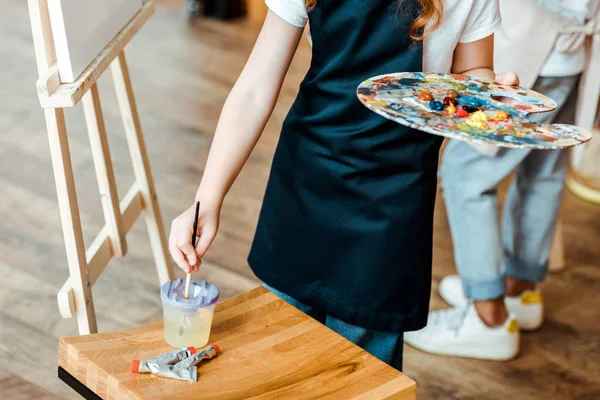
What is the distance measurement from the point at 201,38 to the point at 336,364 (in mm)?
2957

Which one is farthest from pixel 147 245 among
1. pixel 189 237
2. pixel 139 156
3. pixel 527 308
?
pixel 189 237

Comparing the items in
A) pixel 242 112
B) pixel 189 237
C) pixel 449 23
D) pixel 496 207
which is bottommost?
pixel 496 207

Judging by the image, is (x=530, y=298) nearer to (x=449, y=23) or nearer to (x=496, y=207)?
(x=496, y=207)

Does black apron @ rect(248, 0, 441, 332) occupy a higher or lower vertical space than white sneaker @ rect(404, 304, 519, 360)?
higher

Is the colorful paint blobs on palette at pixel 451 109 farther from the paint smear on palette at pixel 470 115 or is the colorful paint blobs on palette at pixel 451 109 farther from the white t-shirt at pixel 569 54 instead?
the white t-shirt at pixel 569 54

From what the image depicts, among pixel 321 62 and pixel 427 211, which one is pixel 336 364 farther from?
pixel 321 62

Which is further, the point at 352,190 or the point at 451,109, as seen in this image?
the point at 352,190

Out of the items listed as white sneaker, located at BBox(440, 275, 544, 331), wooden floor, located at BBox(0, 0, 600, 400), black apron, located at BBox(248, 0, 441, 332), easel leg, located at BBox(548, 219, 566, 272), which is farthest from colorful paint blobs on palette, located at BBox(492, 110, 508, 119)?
easel leg, located at BBox(548, 219, 566, 272)

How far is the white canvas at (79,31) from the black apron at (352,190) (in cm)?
36

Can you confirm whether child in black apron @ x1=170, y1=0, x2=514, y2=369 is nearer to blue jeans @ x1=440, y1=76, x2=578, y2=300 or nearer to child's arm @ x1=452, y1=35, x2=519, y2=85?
child's arm @ x1=452, y1=35, x2=519, y2=85

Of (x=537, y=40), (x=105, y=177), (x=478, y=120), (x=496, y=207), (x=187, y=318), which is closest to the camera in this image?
(x=478, y=120)

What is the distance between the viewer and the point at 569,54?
180 centimetres

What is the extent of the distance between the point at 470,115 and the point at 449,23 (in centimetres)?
20

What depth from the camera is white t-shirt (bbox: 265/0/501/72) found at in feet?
3.69
